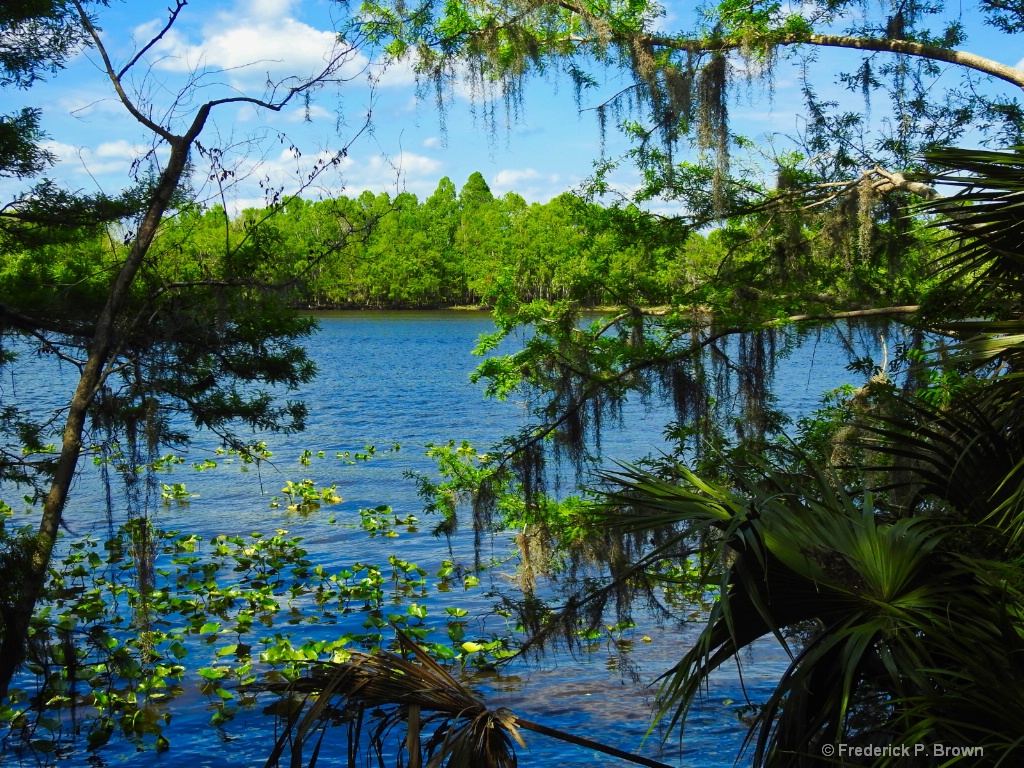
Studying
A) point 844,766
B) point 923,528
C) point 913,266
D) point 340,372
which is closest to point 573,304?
point 913,266

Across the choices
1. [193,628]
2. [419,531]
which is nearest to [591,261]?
[193,628]

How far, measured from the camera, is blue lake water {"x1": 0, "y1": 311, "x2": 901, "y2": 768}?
7691 millimetres

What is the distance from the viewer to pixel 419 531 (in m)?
14.4

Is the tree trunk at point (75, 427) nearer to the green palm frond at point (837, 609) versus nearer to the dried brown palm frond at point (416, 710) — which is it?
the dried brown palm frond at point (416, 710)

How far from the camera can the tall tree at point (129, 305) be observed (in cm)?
690

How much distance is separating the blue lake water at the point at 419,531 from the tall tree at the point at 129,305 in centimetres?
141

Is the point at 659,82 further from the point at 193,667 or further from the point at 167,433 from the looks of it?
the point at 193,667

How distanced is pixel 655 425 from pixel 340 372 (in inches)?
772

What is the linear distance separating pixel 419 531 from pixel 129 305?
23.8 ft

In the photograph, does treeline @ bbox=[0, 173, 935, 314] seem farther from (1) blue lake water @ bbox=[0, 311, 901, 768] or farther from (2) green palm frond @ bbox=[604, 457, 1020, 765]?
(2) green palm frond @ bbox=[604, 457, 1020, 765]

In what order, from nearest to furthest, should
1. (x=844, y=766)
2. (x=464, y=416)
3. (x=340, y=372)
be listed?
1. (x=844, y=766)
2. (x=464, y=416)
3. (x=340, y=372)

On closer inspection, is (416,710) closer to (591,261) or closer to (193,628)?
(591,261)

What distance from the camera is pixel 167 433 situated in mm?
8125

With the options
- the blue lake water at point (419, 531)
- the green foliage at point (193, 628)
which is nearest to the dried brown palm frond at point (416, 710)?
the green foliage at point (193, 628)
